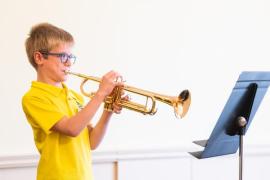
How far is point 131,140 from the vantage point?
1.99 meters

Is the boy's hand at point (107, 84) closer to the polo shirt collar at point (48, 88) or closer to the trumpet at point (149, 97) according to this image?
the trumpet at point (149, 97)

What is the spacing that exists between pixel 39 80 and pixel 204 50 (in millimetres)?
1061

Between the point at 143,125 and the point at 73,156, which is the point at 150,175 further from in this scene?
the point at 73,156

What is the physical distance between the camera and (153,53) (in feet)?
6.55

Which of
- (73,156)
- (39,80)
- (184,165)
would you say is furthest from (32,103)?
(184,165)

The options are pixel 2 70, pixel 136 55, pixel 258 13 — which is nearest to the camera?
pixel 2 70

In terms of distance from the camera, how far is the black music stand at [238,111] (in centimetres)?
126

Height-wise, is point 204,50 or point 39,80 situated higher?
point 204,50

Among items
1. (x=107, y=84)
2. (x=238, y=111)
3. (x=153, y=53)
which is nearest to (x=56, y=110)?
(x=107, y=84)

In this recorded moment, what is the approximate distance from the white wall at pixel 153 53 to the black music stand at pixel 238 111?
0.67m

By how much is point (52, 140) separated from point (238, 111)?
2.15ft

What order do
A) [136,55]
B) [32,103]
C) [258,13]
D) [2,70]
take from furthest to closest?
[258,13]
[136,55]
[2,70]
[32,103]

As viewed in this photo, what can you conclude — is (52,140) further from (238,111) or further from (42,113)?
(238,111)

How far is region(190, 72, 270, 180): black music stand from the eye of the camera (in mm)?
1259
